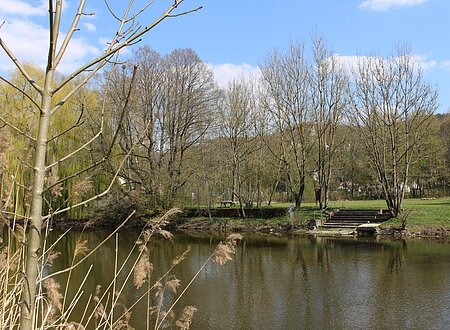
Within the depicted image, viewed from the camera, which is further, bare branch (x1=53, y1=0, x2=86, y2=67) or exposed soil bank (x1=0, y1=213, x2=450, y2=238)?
exposed soil bank (x1=0, y1=213, x2=450, y2=238)

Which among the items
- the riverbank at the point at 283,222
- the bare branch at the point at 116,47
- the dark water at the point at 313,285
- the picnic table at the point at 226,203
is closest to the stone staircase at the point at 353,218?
the riverbank at the point at 283,222

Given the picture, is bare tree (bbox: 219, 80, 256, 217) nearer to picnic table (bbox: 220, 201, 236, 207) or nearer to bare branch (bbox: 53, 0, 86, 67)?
picnic table (bbox: 220, 201, 236, 207)

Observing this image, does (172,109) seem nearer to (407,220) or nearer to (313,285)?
(407,220)

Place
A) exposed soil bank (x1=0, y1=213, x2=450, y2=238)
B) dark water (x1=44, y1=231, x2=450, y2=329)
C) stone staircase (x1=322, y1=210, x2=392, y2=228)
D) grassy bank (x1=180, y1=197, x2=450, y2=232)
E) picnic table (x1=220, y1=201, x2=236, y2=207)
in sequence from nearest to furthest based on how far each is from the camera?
dark water (x1=44, y1=231, x2=450, y2=329), exposed soil bank (x1=0, y1=213, x2=450, y2=238), grassy bank (x1=180, y1=197, x2=450, y2=232), stone staircase (x1=322, y1=210, x2=392, y2=228), picnic table (x1=220, y1=201, x2=236, y2=207)

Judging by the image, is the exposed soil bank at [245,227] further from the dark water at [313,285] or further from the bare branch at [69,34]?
the bare branch at [69,34]

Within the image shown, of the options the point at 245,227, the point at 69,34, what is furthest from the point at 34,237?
the point at 245,227

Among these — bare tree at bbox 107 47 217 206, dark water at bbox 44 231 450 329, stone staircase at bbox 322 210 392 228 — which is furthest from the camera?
bare tree at bbox 107 47 217 206

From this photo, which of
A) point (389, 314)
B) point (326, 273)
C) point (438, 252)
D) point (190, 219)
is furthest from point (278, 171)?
point (389, 314)

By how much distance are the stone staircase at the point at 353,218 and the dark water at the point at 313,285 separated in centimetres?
437

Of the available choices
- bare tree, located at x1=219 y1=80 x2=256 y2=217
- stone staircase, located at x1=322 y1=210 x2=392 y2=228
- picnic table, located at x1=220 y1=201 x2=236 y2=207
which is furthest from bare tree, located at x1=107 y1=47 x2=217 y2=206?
stone staircase, located at x1=322 y1=210 x2=392 y2=228

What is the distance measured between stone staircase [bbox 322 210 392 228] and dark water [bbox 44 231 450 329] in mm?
4370

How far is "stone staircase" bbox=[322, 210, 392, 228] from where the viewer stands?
25156 millimetres

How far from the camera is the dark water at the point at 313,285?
9.58 m

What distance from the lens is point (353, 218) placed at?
2605 cm
